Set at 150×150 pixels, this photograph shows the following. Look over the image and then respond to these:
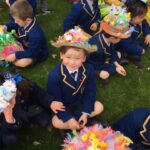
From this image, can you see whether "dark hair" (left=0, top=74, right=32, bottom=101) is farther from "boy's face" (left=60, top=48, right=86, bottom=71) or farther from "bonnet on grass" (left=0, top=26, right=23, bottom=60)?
"bonnet on grass" (left=0, top=26, right=23, bottom=60)

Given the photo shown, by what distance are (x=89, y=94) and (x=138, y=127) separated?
3.02ft

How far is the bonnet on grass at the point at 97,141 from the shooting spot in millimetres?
3127

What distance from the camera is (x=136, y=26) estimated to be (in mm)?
5758

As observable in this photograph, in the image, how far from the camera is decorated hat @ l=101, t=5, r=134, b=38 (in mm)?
4891

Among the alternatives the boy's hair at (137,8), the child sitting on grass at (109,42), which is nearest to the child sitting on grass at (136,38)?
the boy's hair at (137,8)

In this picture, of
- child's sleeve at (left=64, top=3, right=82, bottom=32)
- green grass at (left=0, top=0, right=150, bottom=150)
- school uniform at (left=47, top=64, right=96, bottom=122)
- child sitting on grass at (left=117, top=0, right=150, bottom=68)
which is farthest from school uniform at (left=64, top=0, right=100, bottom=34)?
school uniform at (left=47, top=64, right=96, bottom=122)

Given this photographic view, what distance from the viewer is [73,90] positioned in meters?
4.41

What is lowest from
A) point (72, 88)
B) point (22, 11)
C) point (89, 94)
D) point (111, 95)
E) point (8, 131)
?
point (111, 95)

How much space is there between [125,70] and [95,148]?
266cm

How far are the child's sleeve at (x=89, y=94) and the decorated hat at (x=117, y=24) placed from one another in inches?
30.3

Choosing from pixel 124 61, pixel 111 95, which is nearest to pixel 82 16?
pixel 124 61

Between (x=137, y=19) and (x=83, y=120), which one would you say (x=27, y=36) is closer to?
(x=83, y=120)

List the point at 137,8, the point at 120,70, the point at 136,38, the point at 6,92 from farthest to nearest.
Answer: the point at 136,38
the point at 137,8
the point at 120,70
the point at 6,92

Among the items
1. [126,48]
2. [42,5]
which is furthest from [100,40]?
[42,5]
